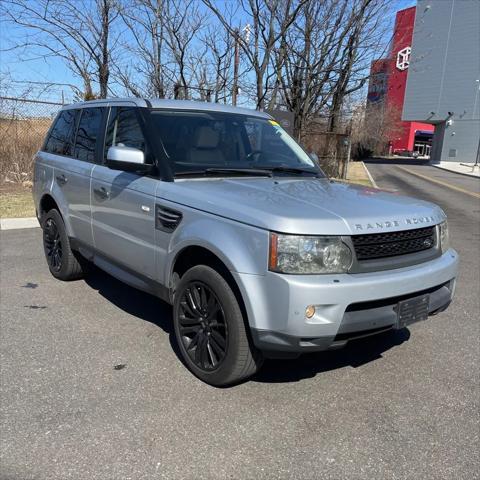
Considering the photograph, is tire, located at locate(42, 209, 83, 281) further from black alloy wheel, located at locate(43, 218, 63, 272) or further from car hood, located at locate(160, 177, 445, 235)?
car hood, located at locate(160, 177, 445, 235)

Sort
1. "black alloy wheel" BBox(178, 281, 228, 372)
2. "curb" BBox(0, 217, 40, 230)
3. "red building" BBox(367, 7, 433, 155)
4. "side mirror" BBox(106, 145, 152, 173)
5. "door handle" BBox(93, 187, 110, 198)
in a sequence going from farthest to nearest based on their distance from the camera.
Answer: "red building" BBox(367, 7, 433, 155), "curb" BBox(0, 217, 40, 230), "door handle" BBox(93, 187, 110, 198), "side mirror" BBox(106, 145, 152, 173), "black alloy wheel" BBox(178, 281, 228, 372)

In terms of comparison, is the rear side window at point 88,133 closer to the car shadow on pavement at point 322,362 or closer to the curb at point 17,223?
the car shadow on pavement at point 322,362

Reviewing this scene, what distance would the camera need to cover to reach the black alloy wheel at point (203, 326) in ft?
10.3

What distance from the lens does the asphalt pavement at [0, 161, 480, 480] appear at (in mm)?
2535

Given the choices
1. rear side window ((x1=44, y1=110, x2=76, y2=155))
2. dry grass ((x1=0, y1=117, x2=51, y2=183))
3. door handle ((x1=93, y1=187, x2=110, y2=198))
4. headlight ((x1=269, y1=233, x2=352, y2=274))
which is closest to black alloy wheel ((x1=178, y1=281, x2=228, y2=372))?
headlight ((x1=269, y1=233, x2=352, y2=274))

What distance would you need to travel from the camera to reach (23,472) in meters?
2.41

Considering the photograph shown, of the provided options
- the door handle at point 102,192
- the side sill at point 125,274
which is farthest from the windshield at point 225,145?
the side sill at point 125,274

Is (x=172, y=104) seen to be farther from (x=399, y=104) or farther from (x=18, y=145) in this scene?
(x=399, y=104)

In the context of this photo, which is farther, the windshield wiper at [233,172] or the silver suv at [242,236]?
the windshield wiper at [233,172]

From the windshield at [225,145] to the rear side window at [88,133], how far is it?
3.05ft

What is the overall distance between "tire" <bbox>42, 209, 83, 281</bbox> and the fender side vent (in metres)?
1.96

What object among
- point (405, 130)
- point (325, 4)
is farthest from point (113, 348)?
point (405, 130)

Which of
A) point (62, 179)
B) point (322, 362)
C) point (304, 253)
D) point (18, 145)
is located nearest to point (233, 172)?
point (304, 253)

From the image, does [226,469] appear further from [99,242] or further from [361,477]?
[99,242]
